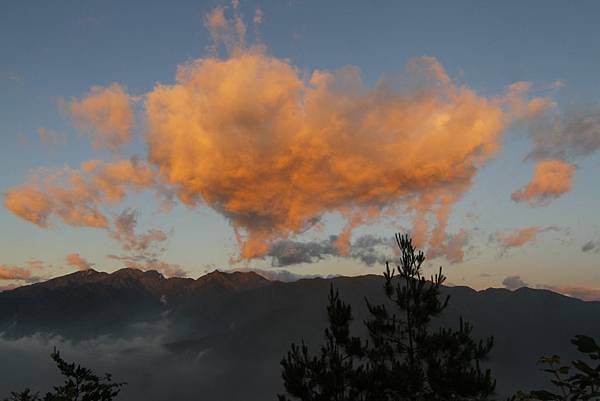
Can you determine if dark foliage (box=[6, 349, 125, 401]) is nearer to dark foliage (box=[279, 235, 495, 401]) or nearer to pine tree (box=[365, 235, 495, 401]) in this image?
dark foliage (box=[279, 235, 495, 401])

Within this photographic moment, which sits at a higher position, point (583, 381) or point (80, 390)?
point (583, 381)

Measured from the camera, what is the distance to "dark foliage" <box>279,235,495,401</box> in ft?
60.2

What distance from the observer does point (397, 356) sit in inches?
885

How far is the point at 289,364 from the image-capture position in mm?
19844

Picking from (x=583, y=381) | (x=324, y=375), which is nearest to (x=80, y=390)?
(x=324, y=375)

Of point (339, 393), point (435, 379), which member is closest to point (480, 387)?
point (435, 379)

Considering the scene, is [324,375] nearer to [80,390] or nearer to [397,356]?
[397,356]

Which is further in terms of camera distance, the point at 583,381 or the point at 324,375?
the point at 324,375

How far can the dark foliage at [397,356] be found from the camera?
60.2 ft

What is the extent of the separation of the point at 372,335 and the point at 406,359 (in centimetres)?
199

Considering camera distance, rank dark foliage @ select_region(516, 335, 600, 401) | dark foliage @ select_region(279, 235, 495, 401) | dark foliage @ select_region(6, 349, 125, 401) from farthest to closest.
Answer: dark foliage @ select_region(279, 235, 495, 401) → dark foliage @ select_region(6, 349, 125, 401) → dark foliage @ select_region(516, 335, 600, 401)

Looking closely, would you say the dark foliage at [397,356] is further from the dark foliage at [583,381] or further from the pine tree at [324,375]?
the dark foliage at [583,381]

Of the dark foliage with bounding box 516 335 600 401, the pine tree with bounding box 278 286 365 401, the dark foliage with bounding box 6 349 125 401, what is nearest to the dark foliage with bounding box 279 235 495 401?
the pine tree with bounding box 278 286 365 401

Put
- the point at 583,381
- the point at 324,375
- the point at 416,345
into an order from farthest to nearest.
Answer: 1. the point at 416,345
2. the point at 324,375
3. the point at 583,381
